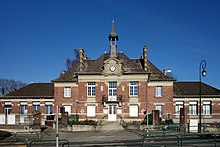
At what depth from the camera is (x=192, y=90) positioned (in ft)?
135

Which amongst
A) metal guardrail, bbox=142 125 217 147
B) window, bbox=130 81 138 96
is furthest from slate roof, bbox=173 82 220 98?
metal guardrail, bbox=142 125 217 147

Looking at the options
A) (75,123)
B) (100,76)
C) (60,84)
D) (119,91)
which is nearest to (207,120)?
(119,91)

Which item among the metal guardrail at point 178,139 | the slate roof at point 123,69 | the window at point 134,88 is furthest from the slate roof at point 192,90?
the metal guardrail at point 178,139

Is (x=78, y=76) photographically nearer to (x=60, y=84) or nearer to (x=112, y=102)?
(x=60, y=84)

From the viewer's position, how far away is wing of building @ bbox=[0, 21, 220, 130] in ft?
124

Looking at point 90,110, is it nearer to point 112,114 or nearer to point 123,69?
point 112,114

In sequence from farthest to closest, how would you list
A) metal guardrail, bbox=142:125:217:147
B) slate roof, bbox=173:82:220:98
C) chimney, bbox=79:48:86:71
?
chimney, bbox=79:48:86:71
slate roof, bbox=173:82:220:98
metal guardrail, bbox=142:125:217:147

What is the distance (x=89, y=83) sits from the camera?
128ft

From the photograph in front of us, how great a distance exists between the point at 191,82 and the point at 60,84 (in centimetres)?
2236

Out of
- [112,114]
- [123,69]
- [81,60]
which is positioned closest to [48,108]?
[81,60]

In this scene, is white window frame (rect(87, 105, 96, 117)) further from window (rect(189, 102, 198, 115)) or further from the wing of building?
window (rect(189, 102, 198, 115))

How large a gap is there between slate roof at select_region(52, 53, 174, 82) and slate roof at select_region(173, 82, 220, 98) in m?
3.45

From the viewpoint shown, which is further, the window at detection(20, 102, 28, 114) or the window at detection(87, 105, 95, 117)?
the window at detection(20, 102, 28, 114)

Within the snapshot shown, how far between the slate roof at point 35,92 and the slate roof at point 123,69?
3.41m
